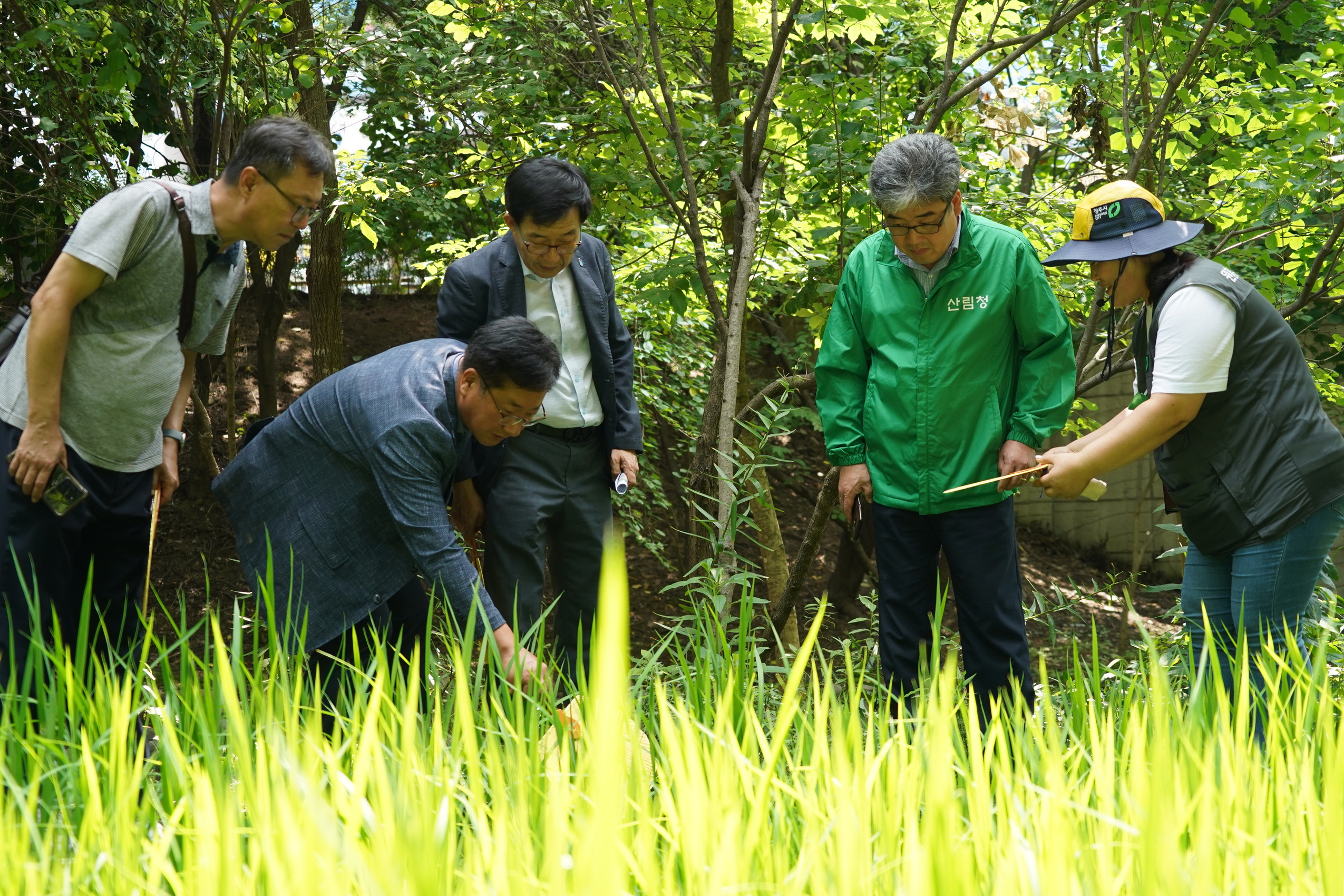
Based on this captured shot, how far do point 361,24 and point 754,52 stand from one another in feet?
12.1

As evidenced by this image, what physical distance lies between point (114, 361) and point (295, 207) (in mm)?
498

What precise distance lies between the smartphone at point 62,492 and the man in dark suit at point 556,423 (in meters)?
0.92

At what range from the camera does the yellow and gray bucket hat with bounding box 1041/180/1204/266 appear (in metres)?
2.55

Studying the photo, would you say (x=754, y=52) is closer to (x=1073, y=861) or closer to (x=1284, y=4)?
(x=1284, y=4)

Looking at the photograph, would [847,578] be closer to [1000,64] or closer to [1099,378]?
[1099,378]

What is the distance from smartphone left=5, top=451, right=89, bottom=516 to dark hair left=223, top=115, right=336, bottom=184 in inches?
27.5

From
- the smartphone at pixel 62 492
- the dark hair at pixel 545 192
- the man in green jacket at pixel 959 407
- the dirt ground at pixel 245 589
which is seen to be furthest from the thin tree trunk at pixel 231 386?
the man in green jacket at pixel 959 407

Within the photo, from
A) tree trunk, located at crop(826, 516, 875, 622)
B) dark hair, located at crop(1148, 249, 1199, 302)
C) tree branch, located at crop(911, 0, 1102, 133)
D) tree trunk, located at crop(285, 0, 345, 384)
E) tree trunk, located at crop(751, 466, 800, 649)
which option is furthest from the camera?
tree trunk, located at crop(826, 516, 875, 622)

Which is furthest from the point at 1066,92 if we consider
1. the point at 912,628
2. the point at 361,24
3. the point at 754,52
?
the point at 361,24

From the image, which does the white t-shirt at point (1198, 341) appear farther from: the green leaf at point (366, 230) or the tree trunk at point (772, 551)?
the green leaf at point (366, 230)

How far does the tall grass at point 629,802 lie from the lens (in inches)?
39.1

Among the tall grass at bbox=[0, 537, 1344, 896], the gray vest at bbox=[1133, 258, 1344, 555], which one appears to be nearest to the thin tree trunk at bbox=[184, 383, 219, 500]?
the tall grass at bbox=[0, 537, 1344, 896]

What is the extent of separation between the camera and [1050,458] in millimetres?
2682

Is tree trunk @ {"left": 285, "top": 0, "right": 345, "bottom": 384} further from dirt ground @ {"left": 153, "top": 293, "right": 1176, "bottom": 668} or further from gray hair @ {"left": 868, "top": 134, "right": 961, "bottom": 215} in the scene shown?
gray hair @ {"left": 868, "top": 134, "right": 961, "bottom": 215}
